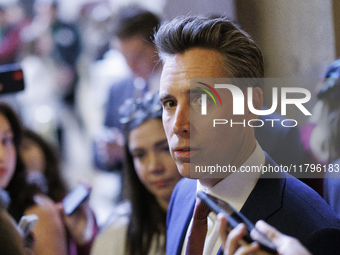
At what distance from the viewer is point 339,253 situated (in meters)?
0.62

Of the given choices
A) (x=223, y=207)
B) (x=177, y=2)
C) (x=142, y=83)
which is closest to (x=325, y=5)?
(x=177, y=2)

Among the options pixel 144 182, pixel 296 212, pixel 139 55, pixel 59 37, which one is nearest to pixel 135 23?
pixel 139 55

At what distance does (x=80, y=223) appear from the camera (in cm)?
143

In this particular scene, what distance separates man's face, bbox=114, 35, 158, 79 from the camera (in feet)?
4.38

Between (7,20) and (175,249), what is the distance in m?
1.35

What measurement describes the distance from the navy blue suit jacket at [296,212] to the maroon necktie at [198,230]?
0.10 meters

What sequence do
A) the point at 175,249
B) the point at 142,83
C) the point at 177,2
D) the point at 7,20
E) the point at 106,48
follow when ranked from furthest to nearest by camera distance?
the point at 7,20, the point at 106,48, the point at 142,83, the point at 177,2, the point at 175,249

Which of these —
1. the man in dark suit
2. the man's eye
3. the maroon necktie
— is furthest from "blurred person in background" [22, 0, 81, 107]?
the maroon necktie

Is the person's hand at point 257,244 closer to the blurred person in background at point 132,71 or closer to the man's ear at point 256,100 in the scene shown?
the man's ear at point 256,100

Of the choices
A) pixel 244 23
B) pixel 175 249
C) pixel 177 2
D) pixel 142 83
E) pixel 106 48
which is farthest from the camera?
pixel 106 48

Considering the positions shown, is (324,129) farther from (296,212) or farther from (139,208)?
(139,208)

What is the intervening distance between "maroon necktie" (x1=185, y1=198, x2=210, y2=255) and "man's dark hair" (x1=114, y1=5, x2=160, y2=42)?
71cm

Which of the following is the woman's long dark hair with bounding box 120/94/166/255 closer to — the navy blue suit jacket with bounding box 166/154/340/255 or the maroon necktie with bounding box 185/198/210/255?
the maroon necktie with bounding box 185/198/210/255

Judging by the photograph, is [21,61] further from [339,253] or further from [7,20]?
[339,253]
